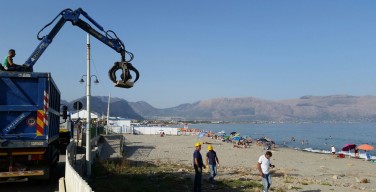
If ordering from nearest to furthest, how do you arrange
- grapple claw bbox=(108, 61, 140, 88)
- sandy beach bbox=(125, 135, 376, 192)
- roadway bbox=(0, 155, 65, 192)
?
grapple claw bbox=(108, 61, 140, 88)
roadway bbox=(0, 155, 65, 192)
sandy beach bbox=(125, 135, 376, 192)

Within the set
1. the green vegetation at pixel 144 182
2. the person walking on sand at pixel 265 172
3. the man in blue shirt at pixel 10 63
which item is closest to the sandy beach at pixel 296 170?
the green vegetation at pixel 144 182

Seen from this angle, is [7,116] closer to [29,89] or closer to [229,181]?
[29,89]

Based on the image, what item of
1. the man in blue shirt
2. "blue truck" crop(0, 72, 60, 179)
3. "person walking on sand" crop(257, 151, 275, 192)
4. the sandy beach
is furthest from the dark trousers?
the man in blue shirt

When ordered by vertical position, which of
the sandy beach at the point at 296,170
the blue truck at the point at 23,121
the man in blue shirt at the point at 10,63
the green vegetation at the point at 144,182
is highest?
the man in blue shirt at the point at 10,63

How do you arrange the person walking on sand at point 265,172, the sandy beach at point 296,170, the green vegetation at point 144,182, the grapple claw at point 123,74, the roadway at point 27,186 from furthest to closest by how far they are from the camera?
the sandy beach at point 296,170 < the green vegetation at point 144,182 < the person walking on sand at point 265,172 < the roadway at point 27,186 < the grapple claw at point 123,74

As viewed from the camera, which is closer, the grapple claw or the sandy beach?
the grapple claw

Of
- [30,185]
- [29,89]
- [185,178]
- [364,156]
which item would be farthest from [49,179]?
[364,156]

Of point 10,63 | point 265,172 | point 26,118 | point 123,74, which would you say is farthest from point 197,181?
point 10,63

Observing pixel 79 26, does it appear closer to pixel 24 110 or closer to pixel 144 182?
pixel 24 110

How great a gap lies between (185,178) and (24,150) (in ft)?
24.3

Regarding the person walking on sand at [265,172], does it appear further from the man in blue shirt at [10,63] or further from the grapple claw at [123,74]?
the man in blue shirt at [10,63]

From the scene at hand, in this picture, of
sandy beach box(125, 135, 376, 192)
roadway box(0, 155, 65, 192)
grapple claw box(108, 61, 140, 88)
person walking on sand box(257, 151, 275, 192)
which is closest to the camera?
grapple claw box(108, 61, 140, 88)

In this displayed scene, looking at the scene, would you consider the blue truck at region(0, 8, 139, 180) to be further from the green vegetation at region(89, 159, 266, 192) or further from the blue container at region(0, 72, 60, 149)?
the green vegetation at region(89, 159, 266, 192)

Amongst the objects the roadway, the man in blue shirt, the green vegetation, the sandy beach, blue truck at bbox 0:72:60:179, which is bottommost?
the sandy beach
